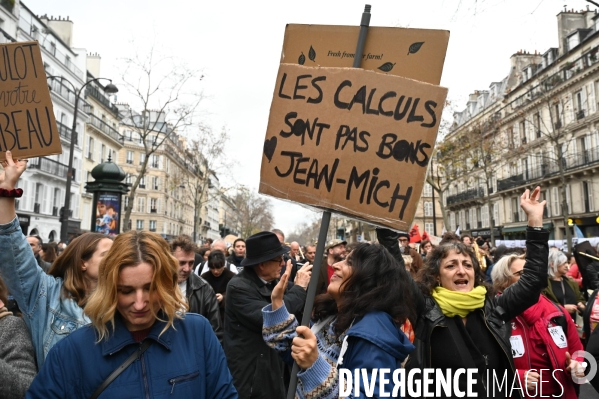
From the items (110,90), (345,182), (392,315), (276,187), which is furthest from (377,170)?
(110,90)

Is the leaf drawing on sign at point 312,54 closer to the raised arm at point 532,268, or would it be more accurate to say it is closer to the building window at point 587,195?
the raised arm at point 532,268

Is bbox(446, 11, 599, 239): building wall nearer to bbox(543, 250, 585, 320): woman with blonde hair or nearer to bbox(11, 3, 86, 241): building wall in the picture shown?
bbox(543, 250, 585, 320): woman with blonde hair

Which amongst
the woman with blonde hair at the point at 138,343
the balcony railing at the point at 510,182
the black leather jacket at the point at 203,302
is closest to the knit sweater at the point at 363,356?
the woman with blonde hair at the point at 138,343

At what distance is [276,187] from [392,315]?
36.2 inches

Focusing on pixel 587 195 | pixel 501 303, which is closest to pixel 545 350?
pixel 501 303

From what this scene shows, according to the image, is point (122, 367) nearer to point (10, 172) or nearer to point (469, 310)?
point (10, 172)

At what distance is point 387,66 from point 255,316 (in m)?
2.16

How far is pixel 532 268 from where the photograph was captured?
11.2 ft

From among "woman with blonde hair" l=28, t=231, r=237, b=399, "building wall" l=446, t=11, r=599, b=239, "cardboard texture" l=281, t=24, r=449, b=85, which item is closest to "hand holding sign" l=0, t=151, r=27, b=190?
"woman with blonde hair" l=28, t=231, r=237, b=399

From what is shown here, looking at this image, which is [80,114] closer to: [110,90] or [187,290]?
[110,90]

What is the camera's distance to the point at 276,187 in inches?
110

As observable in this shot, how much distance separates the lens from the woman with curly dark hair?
234 cm

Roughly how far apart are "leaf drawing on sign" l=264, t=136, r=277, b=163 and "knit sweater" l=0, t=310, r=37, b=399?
1.54m

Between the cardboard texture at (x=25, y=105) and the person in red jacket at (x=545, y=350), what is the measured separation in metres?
3.39
